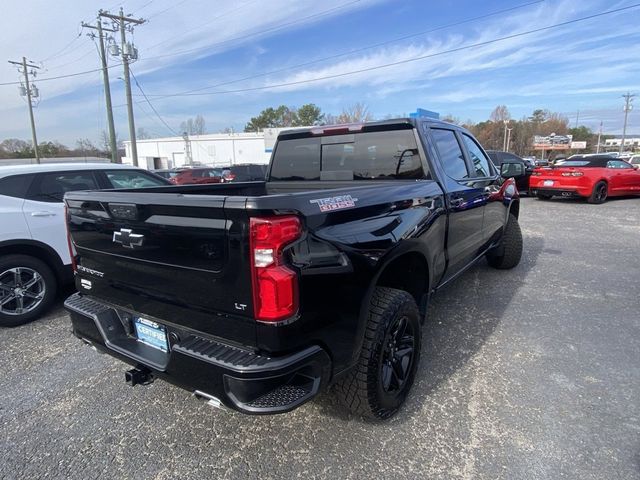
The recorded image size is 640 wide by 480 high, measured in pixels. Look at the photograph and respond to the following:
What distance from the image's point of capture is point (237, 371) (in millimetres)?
1763

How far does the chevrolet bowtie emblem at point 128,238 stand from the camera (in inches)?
83.3

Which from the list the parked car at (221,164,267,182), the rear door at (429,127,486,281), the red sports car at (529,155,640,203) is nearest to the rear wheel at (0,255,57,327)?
the rear door at (429,127,486,281)

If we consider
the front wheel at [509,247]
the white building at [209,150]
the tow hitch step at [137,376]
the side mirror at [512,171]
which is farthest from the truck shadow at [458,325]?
the white building at [209,150]

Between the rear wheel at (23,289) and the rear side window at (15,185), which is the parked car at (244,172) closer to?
the rear side window at (15,185)

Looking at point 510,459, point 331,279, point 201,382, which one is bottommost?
point 510,459

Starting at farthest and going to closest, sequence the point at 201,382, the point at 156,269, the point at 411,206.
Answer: the point at 411,206 → the point at 156,269 → the point at 201,382

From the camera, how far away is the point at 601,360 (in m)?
3.25

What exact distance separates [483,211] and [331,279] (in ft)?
9.39

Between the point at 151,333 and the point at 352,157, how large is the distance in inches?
88.0

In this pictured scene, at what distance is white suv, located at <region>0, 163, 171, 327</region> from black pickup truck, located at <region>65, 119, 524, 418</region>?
1906 mm

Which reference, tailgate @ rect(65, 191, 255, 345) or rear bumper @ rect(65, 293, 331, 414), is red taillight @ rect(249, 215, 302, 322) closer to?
tailgate @ rect(65, 191, 255, 345)

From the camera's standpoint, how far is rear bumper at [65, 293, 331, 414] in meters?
1.78

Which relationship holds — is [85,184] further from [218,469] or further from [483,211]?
[483,211]

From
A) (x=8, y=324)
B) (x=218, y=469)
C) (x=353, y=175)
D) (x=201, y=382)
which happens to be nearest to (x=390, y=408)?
(x=218, y=469)
